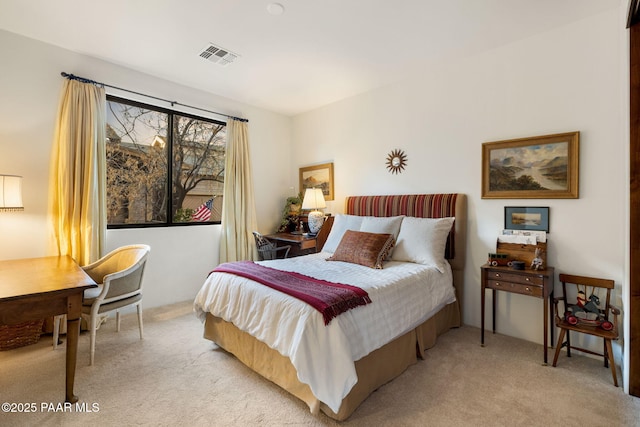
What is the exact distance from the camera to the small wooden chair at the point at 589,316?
2.09 meters

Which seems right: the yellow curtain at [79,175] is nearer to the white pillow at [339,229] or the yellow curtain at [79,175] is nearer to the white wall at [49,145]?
the white wall at [49,145]

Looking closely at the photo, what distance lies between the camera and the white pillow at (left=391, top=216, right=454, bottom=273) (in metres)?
2.82

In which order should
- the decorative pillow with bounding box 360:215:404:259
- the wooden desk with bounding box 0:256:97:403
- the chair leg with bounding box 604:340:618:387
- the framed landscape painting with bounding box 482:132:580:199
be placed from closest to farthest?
the wooden desk with bounding box 0:256:97:403 → the chair leg with bounding box 604:340:618:387 → the framed landscape painting with bounding box 482:132:580:199 → the decorative pillow with bounding box 360:215:404:259

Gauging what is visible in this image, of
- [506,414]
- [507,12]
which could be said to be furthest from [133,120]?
[506,414]

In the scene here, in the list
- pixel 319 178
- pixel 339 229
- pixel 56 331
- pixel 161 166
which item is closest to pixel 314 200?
pixel 319 178

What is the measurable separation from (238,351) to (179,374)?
44 centimetres

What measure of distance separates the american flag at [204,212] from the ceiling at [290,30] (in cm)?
166

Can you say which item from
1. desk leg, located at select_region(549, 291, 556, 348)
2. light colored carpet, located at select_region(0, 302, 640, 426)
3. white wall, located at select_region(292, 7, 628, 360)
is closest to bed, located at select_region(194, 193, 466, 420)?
light colored carpet, located at select_region(0, 302, 640, 426)

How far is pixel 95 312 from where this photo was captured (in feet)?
7.59

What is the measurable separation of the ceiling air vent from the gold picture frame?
1.92 m

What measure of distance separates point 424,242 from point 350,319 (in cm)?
142

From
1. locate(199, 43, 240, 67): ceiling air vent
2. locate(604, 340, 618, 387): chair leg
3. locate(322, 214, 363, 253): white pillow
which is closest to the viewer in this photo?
locate(604, 340, 618, 387): chair leg

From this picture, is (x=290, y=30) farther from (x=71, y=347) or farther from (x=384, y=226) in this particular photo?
(x=71, y=347)

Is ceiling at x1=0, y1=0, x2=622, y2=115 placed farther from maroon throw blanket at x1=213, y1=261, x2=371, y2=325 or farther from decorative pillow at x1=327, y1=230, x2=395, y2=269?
maroon throw blanket at x1=213, y1=261, x2=371, y2=325
